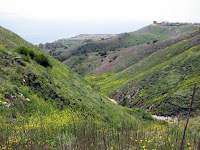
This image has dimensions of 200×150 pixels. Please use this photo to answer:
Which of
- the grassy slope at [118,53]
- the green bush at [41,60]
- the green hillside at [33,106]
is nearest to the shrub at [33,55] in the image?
the green bush at [41,60]

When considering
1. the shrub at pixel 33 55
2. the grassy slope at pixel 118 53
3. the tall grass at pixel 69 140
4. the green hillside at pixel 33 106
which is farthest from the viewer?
the grassy slope at pixel 118 53

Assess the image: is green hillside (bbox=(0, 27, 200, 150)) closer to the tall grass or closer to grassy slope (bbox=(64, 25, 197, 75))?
the tall grass

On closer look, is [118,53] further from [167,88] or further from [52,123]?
[52,123]

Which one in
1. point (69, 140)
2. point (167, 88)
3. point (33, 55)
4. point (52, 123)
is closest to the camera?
point (69, 140)

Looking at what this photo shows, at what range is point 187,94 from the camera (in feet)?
78.2

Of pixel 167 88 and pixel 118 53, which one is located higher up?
pixel 118 53

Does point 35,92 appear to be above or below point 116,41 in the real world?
below

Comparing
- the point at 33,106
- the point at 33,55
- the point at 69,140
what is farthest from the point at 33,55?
the point at 69,140

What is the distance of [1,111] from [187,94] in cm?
2426

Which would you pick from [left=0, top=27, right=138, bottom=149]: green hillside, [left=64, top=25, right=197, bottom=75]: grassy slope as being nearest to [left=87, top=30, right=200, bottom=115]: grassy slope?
[left=0, top=27, right=138, bottom=149]: green hillside

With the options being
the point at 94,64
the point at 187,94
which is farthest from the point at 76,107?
the point at 94,64

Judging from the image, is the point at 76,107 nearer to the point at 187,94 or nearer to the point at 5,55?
the point at 5,55

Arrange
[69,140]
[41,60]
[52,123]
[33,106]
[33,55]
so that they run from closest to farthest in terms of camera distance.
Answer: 1. [69,140]
2. [52,123]
3. [33,106]
4. [41,60]
5. [33,55]

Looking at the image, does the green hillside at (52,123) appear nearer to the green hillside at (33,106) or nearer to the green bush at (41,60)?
the green hillside at (33,106)
